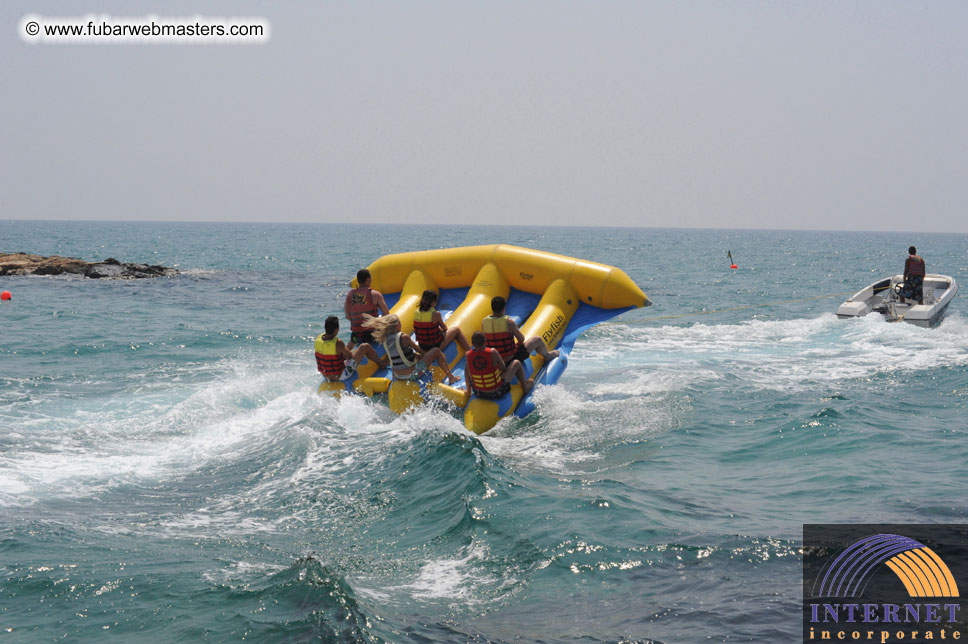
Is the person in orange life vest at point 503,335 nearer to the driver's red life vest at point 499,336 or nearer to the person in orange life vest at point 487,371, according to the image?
the driver's red life vest at point 499,336

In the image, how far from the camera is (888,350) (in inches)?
493

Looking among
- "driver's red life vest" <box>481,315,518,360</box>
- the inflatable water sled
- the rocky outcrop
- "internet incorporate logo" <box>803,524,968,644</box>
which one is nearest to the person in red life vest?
the inflatable water sled

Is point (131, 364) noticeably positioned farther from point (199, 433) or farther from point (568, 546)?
point (568, 546)

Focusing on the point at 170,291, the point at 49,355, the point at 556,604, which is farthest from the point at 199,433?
the point at 170,291

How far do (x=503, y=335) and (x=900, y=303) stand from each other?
33.8 ft

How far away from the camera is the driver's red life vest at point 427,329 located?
785cm

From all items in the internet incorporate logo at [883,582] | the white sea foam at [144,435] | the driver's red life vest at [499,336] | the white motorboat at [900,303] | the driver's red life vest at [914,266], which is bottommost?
the white sea foam at [144,435]

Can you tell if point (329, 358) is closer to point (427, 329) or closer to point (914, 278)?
point (427, 329)

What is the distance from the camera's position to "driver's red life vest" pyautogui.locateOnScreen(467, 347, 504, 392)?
7324mm

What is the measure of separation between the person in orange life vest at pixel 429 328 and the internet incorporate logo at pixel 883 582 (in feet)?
12.8

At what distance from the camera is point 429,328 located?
789 centimetres

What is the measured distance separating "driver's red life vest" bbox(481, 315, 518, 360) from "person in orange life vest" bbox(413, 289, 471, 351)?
44cm

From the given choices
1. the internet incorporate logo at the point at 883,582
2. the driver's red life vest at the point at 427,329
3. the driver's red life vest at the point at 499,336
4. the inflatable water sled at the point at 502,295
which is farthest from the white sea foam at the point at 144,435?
the internet incorporate logo at the point at 883,582

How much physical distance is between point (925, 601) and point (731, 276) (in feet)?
99.8
